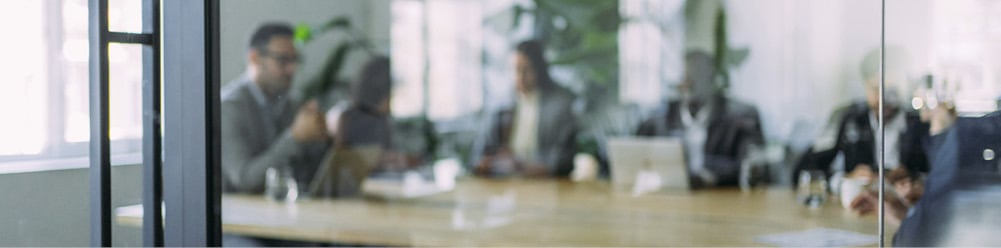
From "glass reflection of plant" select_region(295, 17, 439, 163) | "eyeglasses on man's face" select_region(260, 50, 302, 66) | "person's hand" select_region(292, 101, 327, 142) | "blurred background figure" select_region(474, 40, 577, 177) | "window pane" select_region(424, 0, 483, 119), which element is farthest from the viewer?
"window pane" select_region(424, 0, 483, 119)

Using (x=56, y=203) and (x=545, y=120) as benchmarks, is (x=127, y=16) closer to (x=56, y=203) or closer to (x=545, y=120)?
(x=56, y=203)

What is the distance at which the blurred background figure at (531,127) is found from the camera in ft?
14.9

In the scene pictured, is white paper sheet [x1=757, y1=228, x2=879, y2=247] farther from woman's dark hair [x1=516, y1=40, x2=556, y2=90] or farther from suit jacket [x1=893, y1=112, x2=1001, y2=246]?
woman's dark hair [x1=516, y1=40, x2=556, y2=90]

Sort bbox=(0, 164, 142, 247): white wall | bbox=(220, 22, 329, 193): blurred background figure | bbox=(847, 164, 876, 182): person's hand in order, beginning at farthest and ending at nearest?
1. bbox=(220, 22, 329, 193): blurred background figure
2. bbox=(0, 164, 142, 247): white wall
3. bbox=(847, 164, 876, 182): person's hand

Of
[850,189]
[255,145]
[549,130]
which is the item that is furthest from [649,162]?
[850,189]

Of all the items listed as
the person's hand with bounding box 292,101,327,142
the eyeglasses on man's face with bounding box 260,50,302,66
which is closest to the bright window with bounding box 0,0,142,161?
the eyeglasses on man's face with bounding box 260,50,302,66

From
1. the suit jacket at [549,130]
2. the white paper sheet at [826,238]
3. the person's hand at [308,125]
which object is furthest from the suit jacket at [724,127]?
the white paper sheet at [826,238]

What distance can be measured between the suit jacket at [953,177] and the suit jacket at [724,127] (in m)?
3.09

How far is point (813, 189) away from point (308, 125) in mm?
2111

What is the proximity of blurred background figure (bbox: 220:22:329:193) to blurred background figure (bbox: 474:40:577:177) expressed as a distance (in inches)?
39.5

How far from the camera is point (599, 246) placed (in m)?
2.27

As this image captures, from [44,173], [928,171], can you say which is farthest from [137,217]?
[928,171]

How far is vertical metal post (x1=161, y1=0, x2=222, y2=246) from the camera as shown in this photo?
1.25 metres

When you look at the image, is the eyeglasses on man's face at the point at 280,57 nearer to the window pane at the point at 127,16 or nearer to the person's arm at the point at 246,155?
the person's arm at the point at 246,155
